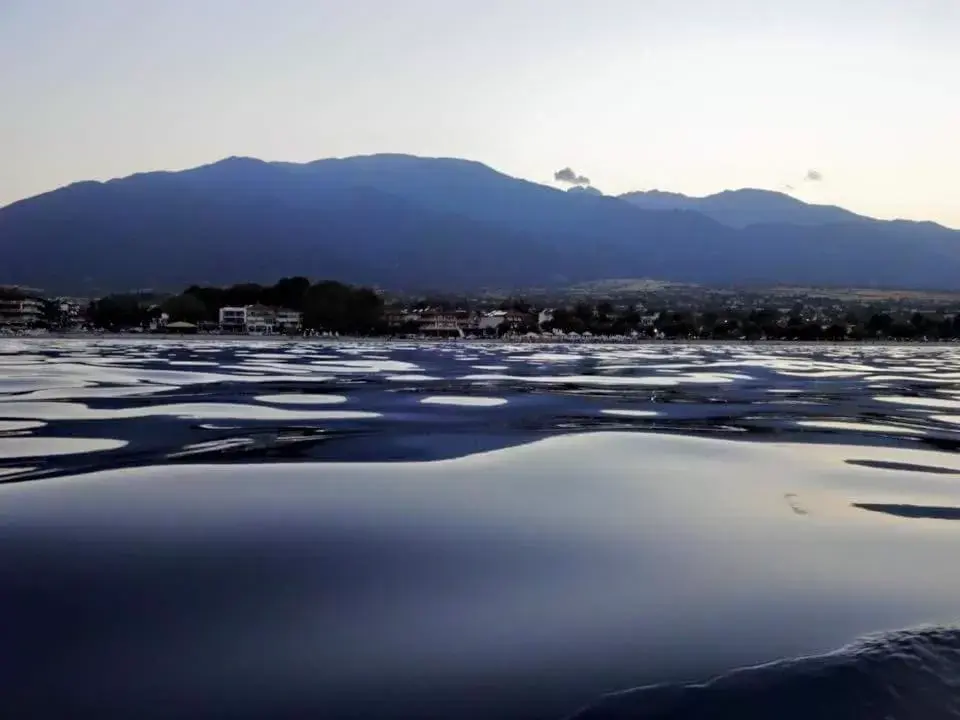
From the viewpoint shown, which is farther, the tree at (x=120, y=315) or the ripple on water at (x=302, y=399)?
the tree at (x=120, y=315)

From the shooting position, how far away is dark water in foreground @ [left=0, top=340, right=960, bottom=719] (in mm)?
5785

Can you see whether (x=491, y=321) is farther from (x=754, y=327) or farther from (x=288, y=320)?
(x=754, y=327)

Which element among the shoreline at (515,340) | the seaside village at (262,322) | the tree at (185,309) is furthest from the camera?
the tree at (185,309)

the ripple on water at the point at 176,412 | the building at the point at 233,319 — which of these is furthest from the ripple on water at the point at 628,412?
the building at the point at 233,319

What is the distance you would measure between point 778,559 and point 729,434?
30.2ft

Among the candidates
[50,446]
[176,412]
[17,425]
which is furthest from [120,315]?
[50,446]

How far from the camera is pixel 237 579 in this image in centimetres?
790

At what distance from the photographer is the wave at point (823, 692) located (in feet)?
17.8

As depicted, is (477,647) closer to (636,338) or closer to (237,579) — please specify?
(237,579)

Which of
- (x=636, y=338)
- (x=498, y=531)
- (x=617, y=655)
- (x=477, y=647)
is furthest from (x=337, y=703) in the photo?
(x=636, y=338)

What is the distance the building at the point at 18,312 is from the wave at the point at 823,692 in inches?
5528

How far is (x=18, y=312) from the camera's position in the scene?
5300 inches

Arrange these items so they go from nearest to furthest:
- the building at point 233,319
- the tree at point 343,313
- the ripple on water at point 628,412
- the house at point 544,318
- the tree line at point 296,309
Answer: the ripple on water at point 628,412
the tree at point 343,313
the tree line at point 296,309
the building at point 233,319
the house at point 544,318

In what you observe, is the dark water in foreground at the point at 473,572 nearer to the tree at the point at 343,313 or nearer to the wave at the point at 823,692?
the wave at the point at 823,692
